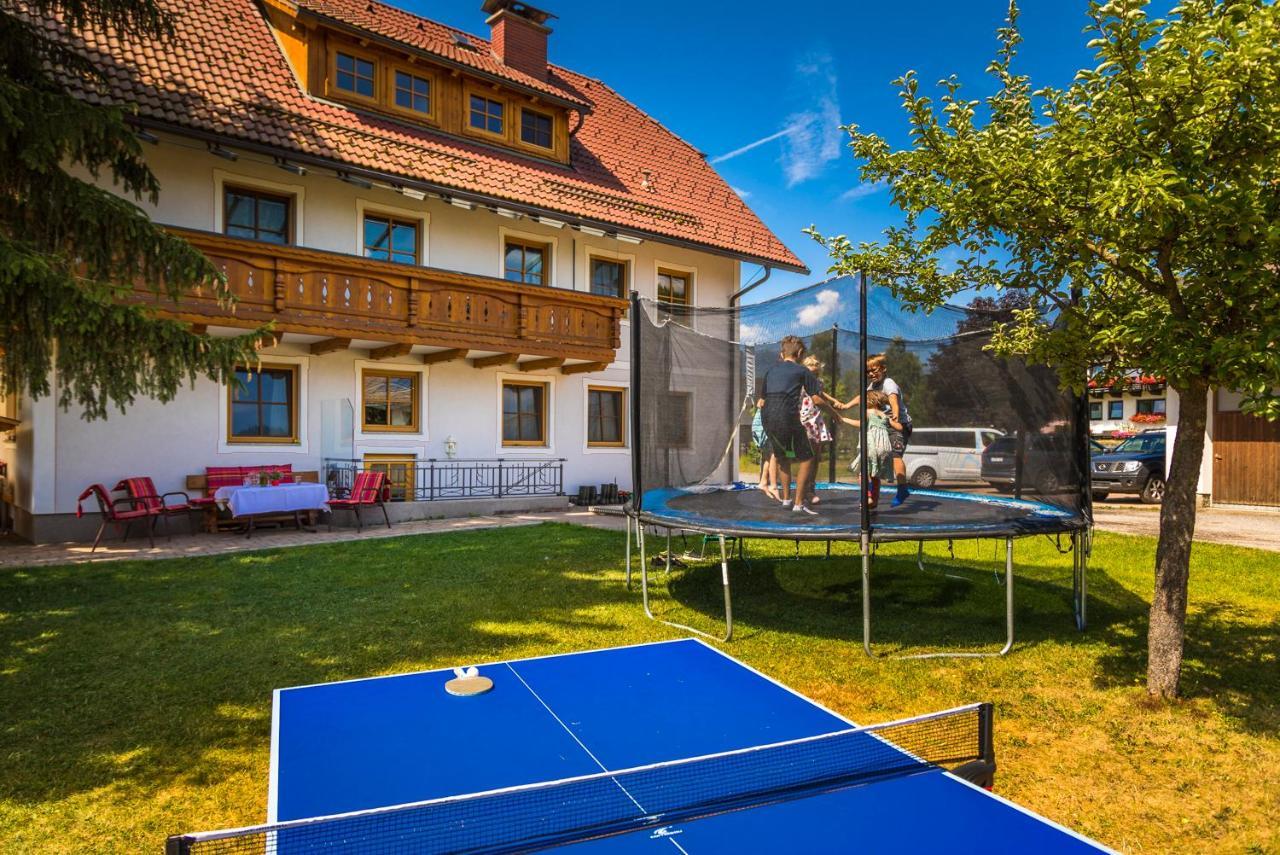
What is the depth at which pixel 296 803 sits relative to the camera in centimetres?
221

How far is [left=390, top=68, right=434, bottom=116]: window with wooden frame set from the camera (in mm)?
16703

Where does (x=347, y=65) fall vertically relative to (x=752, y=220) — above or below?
above

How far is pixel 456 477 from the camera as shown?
54.4 ft

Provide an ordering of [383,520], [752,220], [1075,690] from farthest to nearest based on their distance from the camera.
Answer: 1. [752,220]
2. [383,520]
3. [1075,690]

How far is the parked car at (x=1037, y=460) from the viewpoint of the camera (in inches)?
270

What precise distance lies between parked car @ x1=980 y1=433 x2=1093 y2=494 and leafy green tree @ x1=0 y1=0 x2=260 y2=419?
21.8ft

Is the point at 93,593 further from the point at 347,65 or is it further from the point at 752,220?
the point at 752,220

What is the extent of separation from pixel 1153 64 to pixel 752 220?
62.4ft

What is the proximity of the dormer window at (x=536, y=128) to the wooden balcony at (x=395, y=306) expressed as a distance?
191 inches

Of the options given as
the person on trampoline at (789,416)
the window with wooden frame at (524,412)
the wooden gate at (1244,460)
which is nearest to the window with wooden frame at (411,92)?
the window with wooden frame at (524,412)

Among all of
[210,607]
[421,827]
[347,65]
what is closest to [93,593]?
[210,607]

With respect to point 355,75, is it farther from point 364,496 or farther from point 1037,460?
point 1037,460

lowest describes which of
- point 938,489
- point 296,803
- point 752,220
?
point 296,803

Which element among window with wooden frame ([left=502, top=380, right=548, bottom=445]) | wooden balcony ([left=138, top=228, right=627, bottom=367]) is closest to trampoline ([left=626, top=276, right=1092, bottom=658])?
wooden balcony ([left=138, top=228, right=627, bottom=367])
